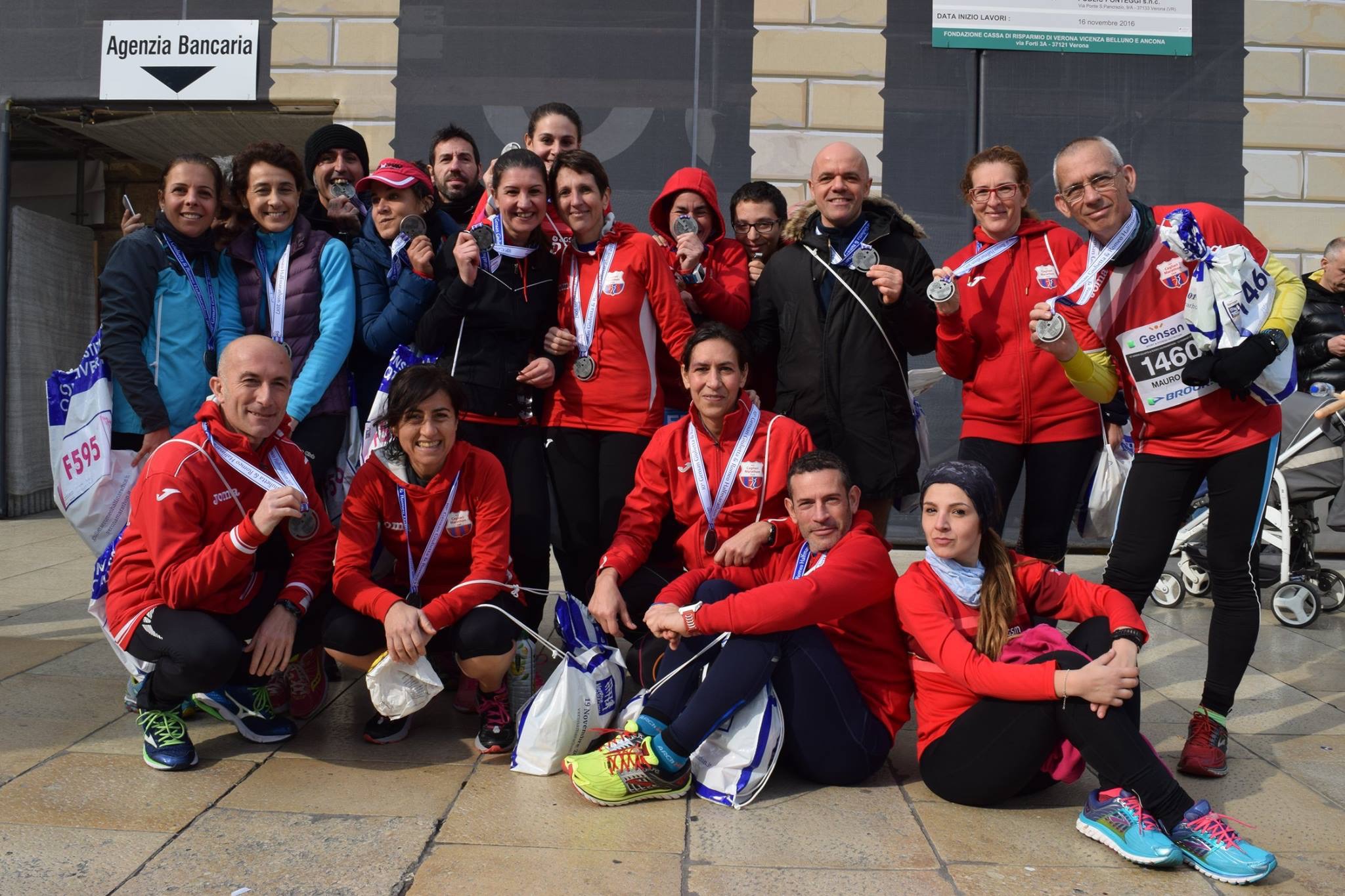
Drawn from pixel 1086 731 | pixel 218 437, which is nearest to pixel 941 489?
pixel 1086 731

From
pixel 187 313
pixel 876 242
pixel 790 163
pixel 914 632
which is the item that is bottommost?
pixel 914 632

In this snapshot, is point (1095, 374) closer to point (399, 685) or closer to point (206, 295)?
point (399, 685)

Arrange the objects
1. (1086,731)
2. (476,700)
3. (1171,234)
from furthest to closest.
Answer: (476,700) < (1171,234) < (1086,731)

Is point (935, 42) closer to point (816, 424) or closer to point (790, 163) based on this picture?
point (790, 163)

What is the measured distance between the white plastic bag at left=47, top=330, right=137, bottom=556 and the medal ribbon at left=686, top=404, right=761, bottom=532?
2.15 m

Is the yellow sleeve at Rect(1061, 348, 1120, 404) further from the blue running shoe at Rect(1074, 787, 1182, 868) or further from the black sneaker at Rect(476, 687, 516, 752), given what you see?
the black sneaker at Rect(476, 687, 516, 752)

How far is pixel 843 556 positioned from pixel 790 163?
5.32 metres

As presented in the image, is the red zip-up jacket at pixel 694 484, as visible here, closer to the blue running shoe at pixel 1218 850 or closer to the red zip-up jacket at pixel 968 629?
the red zip-up jacket at pixel 968 629

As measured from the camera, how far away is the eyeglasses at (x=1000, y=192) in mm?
4062

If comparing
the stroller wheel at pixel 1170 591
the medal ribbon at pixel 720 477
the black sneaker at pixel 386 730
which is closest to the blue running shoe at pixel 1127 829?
the medal ribbon at pixel 720 477

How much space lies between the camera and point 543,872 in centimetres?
281

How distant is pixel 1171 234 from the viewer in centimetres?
355

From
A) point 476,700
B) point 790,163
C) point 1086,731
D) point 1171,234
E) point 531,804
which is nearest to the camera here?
point 1086,731

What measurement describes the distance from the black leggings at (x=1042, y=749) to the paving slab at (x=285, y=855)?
1495 mm
